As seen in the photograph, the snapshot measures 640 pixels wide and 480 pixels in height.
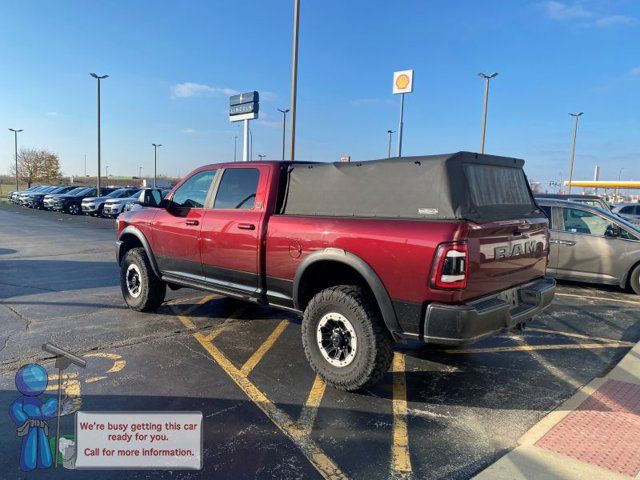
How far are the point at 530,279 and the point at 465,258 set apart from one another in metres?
1.36

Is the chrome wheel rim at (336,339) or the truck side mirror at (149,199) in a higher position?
the truck side mirror at (149,199)

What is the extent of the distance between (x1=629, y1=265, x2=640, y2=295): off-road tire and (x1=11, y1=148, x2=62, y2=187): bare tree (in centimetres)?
7262

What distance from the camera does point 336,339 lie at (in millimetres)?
3939

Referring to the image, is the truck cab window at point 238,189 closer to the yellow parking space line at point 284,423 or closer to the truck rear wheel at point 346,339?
Answer: the truck rear wheel at point 346,339

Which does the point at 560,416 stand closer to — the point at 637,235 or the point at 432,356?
the point at 432,356

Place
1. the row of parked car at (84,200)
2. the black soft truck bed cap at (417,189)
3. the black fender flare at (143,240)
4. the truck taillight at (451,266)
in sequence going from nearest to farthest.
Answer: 1. the truck taillight at (451,266)
2. the black soft truck bed cap at (417,189)
3. the black fender flare at (143,240)
4. the row of parked car at (84,200)

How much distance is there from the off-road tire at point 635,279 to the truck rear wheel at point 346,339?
6.34 metres

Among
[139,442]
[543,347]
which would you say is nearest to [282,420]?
[139,442]

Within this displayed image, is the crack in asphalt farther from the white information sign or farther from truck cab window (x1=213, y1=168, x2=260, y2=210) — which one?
the white information sign

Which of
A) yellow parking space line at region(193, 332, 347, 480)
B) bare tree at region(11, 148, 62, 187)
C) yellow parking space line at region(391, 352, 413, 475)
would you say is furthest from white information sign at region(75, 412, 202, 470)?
bare tree at region(11, 148, 62, 187)

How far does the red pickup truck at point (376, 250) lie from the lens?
10.9 ft

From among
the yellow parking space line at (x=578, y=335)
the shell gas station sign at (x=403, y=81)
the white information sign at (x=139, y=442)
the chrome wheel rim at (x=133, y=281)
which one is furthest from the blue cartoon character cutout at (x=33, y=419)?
the shell gas station sign at (x=403, y=81)

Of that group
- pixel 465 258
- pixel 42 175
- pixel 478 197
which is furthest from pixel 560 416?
pixel 42 175

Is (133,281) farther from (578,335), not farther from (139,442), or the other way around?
(578,335)
